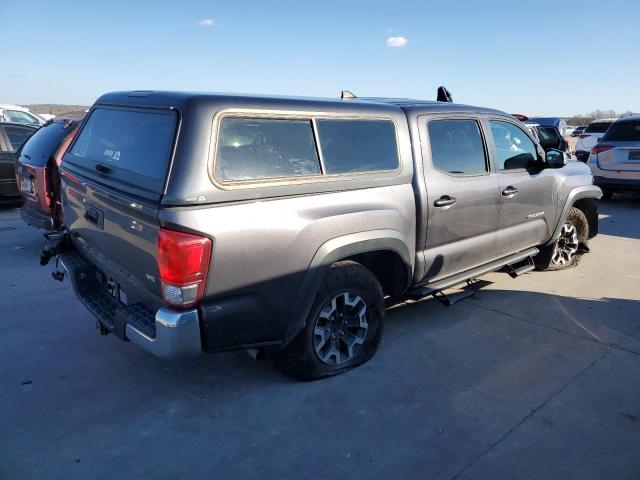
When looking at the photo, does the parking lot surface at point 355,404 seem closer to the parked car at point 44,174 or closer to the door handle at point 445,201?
the door handle at point 445,201

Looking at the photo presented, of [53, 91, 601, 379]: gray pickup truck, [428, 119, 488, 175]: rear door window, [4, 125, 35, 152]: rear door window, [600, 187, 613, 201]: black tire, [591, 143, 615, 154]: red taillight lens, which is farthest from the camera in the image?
[600, 187, 613, 201]: black tire

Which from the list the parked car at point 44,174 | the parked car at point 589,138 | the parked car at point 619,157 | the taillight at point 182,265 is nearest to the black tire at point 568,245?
the taillight at point 182,265

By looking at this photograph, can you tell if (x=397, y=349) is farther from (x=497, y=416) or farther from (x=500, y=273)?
(x=500, y=273)

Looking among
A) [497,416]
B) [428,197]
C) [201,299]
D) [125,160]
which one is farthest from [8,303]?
[497,416]

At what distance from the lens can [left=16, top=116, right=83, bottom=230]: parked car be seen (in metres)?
5.76

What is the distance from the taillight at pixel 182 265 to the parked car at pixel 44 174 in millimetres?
3638

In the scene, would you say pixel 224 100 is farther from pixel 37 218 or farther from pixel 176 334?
pixel 37 218

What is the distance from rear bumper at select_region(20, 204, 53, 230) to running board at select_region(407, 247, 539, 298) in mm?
4370

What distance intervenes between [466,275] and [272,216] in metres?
2.21

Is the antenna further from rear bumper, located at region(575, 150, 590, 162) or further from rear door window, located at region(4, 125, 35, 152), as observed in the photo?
rear bumper, located at region(575, 150, 590, 162)

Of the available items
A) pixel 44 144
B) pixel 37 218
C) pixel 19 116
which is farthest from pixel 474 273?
pixel 19 116

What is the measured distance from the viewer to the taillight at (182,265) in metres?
2.53

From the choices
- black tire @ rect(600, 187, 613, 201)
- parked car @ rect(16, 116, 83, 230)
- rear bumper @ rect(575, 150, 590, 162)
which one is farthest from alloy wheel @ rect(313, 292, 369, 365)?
rear bumper @ rect(575, 150, 590, 162)

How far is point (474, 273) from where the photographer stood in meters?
4.41
